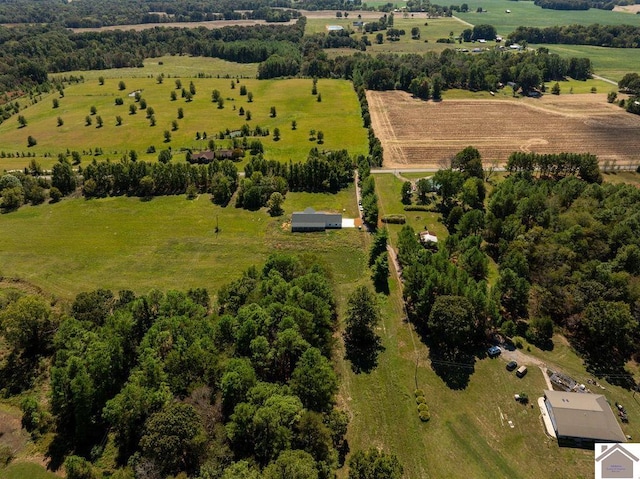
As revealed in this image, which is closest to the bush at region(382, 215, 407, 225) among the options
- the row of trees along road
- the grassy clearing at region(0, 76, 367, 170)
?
the row of trees along road

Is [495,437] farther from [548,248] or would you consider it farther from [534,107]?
[534,107]

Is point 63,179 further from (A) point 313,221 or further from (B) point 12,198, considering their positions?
(A) point 313,221

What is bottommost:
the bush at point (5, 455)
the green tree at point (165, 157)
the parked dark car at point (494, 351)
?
the bush at point (5, 455)

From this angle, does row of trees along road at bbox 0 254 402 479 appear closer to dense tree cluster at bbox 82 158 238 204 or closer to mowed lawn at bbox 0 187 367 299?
mowed lawn at bbox 0 187 367 299

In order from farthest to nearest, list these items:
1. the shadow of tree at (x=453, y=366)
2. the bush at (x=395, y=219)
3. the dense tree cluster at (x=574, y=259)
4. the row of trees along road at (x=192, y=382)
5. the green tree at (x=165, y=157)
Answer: the green tree at (x=165, y=157), the bush at (x=395, y=219), the dense tree cluster at (x=574, y=259), the shadow of tree at (x=453, y=366), the row of trees along road at (x=192, y=382)

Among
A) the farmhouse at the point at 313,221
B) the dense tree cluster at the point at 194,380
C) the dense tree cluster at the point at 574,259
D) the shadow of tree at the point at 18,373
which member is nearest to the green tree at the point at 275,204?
the farmhouse at the point at 313,221

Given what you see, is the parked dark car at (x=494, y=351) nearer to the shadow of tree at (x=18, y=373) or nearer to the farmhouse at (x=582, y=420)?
the farmhouse at (x=582, y=420)
